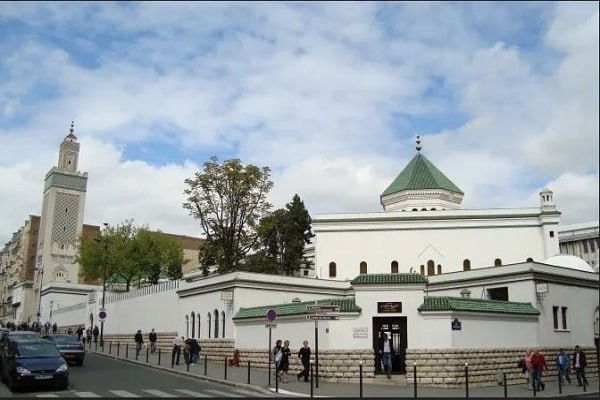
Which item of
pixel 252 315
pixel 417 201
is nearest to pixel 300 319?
pixel 252 315

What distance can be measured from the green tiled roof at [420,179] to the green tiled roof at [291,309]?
33.8 meters

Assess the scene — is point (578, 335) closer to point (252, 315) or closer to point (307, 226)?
point (252, 315)

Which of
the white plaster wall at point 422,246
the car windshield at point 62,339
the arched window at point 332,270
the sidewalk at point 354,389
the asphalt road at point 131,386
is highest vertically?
the white plaster wall at point 422,246

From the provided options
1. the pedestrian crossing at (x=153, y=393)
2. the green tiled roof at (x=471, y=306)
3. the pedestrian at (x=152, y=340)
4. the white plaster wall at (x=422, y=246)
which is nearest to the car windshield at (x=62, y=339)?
the pedestrian at (x=152, y=340)

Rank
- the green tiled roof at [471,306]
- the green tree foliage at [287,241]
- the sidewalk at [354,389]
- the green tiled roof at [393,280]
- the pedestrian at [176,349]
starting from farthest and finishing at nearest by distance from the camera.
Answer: the green tree foliage at [287,241] < the pedestrian at [176,349] < the green tiled roof at [393,280] < the green tiled roof at [471,306] < the sidewalk at [354,389]

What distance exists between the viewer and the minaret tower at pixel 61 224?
96.5 meters

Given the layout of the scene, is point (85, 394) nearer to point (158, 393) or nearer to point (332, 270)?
point (158, 393)

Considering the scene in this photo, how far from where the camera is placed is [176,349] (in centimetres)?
3094

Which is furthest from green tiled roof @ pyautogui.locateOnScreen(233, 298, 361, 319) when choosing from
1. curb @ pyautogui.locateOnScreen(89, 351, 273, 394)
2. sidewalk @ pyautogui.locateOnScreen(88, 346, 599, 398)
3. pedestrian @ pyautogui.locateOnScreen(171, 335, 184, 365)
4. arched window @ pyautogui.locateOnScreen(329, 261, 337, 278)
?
arched window @ pyautogui.locateOnScreen(329, 261, 337, 278)

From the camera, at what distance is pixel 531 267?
32.2 metres

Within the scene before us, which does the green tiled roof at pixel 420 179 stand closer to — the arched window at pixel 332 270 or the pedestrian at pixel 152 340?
the arched window at pixel 332 270

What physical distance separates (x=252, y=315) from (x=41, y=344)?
12.7 meters

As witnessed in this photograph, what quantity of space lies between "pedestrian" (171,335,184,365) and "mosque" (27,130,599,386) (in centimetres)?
91

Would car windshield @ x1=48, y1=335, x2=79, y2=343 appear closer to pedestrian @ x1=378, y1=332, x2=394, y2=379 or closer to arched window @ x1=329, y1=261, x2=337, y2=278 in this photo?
pedestrian @ x1=378, y1=332, x2=394, y2=379
